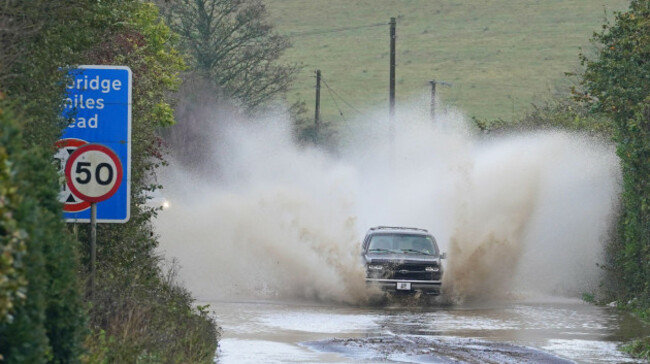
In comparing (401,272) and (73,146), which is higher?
(73,146)

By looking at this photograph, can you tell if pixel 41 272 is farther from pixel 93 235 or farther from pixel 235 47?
pixel 235 47

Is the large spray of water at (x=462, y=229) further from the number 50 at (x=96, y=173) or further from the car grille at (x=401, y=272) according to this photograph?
the number 50 at (x=96, y=173)

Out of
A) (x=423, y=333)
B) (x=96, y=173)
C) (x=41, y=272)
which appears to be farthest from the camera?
(x=423, y=333)

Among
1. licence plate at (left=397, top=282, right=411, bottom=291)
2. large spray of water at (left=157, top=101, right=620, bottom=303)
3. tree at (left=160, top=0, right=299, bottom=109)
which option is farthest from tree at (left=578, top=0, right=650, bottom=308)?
tree at (left=160, top=0, right=299, bottom=109)

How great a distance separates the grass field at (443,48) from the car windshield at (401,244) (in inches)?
3428

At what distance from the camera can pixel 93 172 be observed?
14281 mm

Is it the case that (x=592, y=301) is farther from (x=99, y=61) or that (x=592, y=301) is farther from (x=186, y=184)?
(x=186, y=184)

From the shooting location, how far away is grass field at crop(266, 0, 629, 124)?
129 m

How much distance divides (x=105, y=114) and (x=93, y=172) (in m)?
1.15

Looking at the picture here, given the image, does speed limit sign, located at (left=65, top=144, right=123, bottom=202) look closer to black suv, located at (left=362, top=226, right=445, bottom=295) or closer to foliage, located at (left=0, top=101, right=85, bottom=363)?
foliage, located at (left=0, top=101, right=85, bottom=363)

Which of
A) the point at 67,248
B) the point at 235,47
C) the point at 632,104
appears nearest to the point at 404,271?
the point at 632,104

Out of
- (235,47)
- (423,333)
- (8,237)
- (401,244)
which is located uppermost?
(235,47)

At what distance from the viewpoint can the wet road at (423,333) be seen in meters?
19.5

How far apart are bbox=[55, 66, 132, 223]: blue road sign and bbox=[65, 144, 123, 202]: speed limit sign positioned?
735 mm
